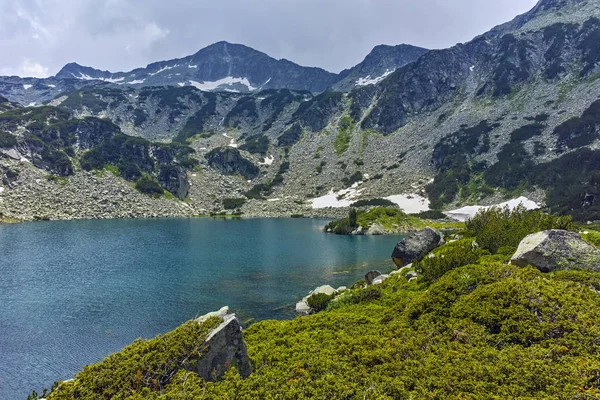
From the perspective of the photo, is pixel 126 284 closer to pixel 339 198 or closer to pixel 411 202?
pixel 411 202

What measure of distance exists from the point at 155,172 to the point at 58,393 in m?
157

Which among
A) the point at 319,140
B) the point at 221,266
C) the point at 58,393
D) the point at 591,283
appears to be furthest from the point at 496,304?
the point at 319,140

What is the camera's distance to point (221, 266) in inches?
1863

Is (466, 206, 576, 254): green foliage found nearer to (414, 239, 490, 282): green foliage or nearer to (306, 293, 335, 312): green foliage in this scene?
(414, 239, 490, 282): green foliage

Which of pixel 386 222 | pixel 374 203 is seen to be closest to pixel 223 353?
pixel 386 222

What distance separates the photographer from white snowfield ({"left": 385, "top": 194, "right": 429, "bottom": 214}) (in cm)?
11794

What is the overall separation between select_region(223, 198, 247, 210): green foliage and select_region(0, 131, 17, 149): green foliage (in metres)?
79.4

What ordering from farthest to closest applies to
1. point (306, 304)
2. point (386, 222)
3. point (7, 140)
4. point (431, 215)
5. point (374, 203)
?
point (374, 203)
point (7, 140)
point (431, 215)
point (386, 222)
point (306, 304)

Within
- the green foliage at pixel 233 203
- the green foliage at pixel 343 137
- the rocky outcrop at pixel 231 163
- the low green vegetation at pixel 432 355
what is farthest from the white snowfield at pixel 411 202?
the low green vegetation at pixel 432 355

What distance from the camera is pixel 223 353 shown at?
1191cm

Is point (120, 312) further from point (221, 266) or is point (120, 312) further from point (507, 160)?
point (507, 160)

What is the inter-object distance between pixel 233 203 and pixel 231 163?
115 feet

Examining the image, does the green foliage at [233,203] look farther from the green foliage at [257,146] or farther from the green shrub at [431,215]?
the green shrub at [431,215]

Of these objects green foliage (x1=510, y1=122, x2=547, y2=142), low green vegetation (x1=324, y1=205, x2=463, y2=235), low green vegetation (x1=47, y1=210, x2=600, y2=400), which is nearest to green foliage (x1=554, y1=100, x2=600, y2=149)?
green foliage (x1=510, y1=122, x2=547, y2=142)
